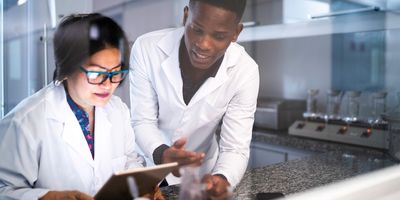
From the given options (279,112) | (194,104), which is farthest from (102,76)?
(279,112)

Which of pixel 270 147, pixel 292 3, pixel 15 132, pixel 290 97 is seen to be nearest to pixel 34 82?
pixel 15 132

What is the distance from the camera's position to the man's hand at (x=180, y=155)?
1.06 metres

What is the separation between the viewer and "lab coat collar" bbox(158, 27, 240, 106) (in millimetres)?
1132

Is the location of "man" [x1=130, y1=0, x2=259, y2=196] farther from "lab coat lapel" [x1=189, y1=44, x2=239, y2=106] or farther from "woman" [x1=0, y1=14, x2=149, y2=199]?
"woman" [x1=0, y1=14, x2=149, y2=199]

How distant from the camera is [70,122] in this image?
884 millimetres

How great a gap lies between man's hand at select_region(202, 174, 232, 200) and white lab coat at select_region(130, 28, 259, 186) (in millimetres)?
33

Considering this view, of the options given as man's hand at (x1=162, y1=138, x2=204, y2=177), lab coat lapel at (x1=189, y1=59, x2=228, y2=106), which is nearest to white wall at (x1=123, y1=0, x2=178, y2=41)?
lab coat lapel at (x1=189, y1=59, x2=228, y2=106)

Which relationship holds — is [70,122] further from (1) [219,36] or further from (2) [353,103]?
(2) [353,103]

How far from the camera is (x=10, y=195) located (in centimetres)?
83

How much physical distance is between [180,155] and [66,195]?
0.32 metres

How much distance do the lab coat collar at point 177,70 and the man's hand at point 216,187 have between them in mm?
227

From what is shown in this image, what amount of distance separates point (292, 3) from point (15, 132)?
1.67 metres

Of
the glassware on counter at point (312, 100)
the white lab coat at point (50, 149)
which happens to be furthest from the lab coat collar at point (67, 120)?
the glassware on counter at point (312, 100)

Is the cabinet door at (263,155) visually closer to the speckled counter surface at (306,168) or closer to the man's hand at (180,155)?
the speckled counter surface at (306,168)
